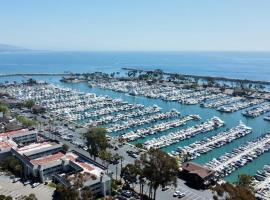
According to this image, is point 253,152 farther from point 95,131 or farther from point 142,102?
point 142,102

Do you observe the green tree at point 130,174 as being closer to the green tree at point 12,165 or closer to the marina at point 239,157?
the marina at point 239,157

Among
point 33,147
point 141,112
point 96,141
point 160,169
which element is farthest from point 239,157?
point 33,147

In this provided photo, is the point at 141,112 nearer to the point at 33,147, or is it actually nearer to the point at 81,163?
the point at 33,147

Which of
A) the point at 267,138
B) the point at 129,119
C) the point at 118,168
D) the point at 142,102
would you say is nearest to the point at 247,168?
the point at 267,138

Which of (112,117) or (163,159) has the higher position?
(163,159)

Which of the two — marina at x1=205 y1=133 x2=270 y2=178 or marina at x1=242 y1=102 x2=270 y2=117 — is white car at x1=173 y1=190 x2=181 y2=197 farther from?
marina at x1=242 y1=102 x2=270 y2=117

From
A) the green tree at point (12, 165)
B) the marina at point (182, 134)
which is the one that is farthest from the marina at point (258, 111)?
the green tree at point (12, 165)
